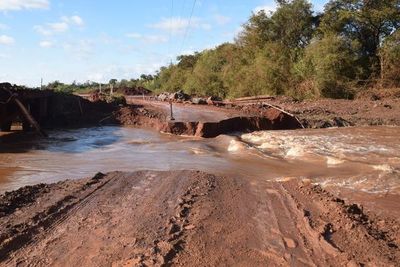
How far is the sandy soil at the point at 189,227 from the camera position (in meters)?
5.65

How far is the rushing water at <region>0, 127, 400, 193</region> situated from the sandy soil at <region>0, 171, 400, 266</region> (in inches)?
83.6

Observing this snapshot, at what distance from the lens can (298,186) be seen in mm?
9305

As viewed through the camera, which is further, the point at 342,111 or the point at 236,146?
the point at 342,111

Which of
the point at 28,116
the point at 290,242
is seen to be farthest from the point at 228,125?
the point at 290,242

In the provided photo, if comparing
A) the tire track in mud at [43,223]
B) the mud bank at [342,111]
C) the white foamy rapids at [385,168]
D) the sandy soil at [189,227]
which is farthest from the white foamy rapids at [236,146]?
the tire track in mud at [43,223]

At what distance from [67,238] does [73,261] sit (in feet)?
2.59

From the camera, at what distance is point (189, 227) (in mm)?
6648

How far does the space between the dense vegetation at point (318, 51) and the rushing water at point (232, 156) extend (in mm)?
11482

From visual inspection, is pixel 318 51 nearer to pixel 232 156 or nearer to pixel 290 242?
pixel 232 156

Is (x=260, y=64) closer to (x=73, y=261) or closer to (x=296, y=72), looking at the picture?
(x=296, y=72)

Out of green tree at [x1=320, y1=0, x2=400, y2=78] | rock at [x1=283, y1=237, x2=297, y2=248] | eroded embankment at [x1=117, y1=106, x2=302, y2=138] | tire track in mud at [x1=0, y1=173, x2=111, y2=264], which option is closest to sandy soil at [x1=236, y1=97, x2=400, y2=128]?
eroded embankment at [x1=117, y1=106, x2=302, y2=138]

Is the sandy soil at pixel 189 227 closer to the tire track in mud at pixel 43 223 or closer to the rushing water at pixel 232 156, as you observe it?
the tire track in mud at pixel 43 223

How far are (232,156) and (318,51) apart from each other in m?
19.1

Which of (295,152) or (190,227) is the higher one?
(190,227)
